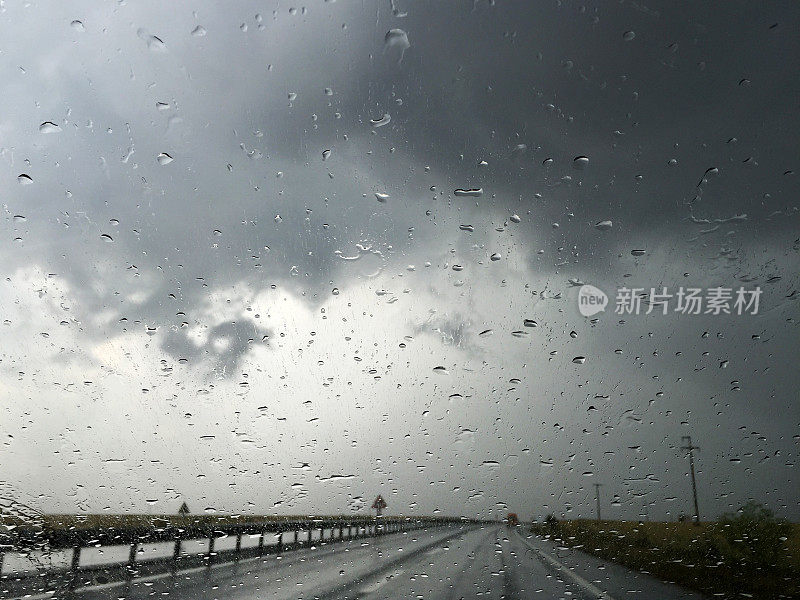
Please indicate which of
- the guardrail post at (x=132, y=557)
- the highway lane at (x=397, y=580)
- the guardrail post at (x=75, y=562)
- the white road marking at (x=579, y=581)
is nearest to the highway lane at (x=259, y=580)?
the highway lane at (x=397, y=580)

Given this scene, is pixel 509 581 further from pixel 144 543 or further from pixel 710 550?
pixel 144 543

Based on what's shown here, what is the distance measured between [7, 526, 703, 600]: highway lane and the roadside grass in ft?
1.59

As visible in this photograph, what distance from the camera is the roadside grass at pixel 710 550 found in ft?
30.5

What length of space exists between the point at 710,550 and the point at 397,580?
464 centimetres

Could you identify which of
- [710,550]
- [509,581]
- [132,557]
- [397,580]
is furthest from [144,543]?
[710,550]

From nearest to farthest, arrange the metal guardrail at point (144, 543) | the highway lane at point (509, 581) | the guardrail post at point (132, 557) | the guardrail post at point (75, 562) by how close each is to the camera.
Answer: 1. the metal guardrail at point (144, 543)
2. the guardrail post at point (75, 562)
3. the highway lane at point (509, 581)
4. the guardrail post at point (132, 557)

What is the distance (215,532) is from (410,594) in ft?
10.6

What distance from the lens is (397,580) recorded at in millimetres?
9773

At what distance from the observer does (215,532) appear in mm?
9859

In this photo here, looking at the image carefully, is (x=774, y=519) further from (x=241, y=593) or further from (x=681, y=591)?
(x=241, y=593)

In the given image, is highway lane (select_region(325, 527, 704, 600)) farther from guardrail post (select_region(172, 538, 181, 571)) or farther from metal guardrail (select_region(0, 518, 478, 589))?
guardrail post (select_region(172, 538, 181, 571))

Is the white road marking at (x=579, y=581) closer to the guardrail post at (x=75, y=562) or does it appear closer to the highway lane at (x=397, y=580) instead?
the highway lane at (x=397, y=580)

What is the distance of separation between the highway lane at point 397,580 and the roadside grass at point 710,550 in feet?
1.59

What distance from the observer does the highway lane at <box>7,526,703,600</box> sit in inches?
311
